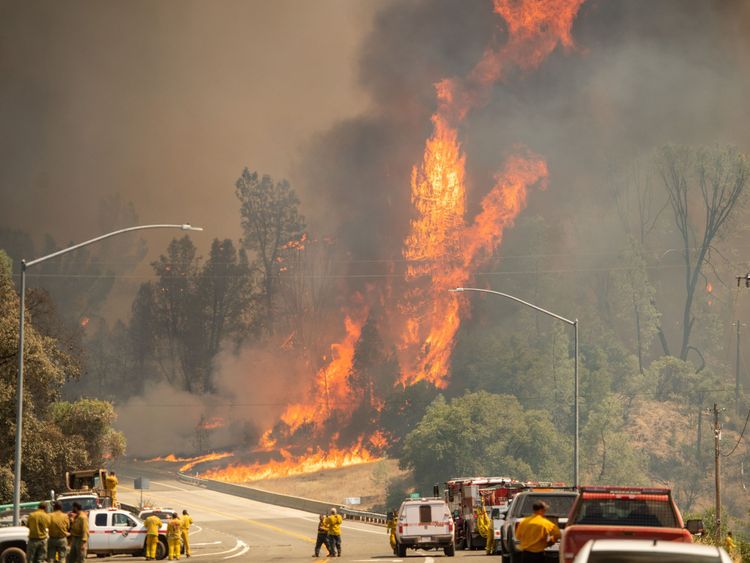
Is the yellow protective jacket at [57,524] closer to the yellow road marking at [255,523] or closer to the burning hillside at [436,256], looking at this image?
the yellow road marking at [255,523]

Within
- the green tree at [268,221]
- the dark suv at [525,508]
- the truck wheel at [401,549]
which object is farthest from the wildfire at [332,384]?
the dark suv at [525,508]

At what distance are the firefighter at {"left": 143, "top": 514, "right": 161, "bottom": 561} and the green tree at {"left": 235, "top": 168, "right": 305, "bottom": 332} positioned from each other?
437 feet

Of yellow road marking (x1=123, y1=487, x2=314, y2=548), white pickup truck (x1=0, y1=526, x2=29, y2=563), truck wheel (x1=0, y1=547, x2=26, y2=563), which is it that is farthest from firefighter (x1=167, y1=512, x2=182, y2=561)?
yellow road marking (x1=123, y1=487, x2=314, y2=548)

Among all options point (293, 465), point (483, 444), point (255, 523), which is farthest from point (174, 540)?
point (293, 465)

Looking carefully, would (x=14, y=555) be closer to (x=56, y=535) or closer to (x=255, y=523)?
(x=56, y=535)

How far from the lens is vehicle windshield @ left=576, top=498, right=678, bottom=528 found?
2059cm

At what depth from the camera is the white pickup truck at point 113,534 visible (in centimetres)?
4488

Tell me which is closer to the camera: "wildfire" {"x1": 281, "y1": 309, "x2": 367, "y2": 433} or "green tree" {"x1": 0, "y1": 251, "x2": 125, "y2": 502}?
"green tree" {"x1": 0, "y1": 251, "x2": 125, "y2": 502}

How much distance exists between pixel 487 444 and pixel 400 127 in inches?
2907

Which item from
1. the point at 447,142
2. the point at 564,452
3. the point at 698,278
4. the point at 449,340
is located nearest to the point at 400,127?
the point at 447,142

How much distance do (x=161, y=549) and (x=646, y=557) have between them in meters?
33.3

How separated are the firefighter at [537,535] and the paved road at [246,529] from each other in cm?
1592

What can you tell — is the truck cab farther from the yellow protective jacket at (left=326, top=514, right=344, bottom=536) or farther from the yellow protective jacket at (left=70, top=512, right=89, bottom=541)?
the yellow protective jacket at (left=70, top=512, right=89, bottom=541)

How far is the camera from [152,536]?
1704 inches
